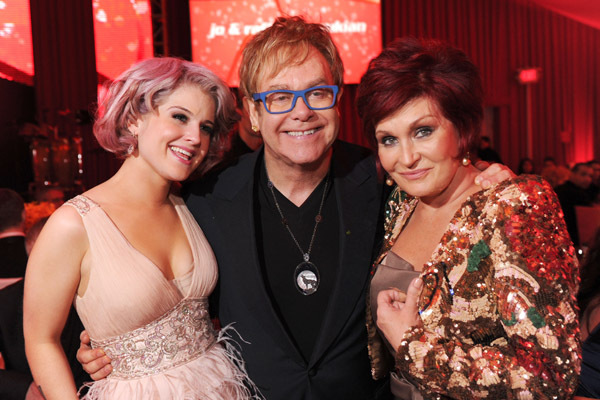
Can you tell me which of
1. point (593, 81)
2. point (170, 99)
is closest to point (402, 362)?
point (170, 99)

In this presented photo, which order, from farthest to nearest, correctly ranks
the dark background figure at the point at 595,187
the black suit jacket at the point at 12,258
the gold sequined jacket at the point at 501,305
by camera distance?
the dark background figure at the point at 595,187 < the black suit jacket at the point at 12,258 < the gold sequined jacket at the point at 501,305

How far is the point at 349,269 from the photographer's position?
1.93 meters

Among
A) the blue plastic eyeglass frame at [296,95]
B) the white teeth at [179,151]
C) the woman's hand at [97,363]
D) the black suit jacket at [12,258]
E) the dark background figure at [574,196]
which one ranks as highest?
the blue plastic eyeglass frame at [296,95]

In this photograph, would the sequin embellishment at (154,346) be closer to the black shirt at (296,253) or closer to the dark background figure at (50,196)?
the black shirt at (296,253)

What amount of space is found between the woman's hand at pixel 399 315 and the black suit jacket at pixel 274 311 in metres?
0.31

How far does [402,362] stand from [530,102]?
13.0 metres

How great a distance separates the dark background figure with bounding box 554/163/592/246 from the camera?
20.5 ft

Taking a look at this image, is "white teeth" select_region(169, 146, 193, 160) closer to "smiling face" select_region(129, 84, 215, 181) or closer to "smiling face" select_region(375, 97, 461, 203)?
"smiling face" select_region(129, 84, 215, 181)

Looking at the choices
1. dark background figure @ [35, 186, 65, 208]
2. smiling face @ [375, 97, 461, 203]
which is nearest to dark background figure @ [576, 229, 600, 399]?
smiling face @ [375, 97, 461, 203]

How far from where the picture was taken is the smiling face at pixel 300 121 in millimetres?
2004

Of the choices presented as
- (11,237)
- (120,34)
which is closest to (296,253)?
(11,237)

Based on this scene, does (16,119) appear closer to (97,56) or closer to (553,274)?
(97,56)

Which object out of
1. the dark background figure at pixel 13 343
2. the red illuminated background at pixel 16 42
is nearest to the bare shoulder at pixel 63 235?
the dark background figure at pixel 13 343

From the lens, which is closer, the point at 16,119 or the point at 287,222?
the point at 287,222
